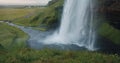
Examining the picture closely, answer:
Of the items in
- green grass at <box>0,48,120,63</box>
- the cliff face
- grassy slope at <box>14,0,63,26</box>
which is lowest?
grassy slope at <box>14,0,63,26</box>

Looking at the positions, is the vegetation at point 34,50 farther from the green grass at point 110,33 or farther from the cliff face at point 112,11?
the cliff face at point 112,11

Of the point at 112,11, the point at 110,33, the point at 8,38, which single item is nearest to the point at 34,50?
the point at 8,38

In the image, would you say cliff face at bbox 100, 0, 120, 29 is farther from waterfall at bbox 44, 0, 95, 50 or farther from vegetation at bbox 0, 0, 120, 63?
waterfall at bbox 44, 0, 95, 50

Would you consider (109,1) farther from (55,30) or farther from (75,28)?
(55,30)

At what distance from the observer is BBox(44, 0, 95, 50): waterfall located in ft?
127

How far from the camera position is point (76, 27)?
44.0m

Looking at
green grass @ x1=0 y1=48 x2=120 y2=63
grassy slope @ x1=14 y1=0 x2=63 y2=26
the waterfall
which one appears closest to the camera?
green grass @ x1=0 y1=48 x2=120 y2=63

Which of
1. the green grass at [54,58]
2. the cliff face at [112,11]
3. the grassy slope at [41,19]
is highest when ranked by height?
the cliff face at [112,11]

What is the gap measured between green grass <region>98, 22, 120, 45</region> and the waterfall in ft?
4.74

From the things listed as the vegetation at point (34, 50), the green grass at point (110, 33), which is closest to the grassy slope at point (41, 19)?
the vegetation at point (34, 50)

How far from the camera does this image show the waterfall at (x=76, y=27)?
38.7 m

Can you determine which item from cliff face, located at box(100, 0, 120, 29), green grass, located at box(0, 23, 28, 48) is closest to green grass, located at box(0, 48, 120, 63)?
green grass, located at box(0, 23, 28, 48)

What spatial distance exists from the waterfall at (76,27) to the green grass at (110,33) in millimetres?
1445

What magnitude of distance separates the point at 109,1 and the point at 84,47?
18.9ft
